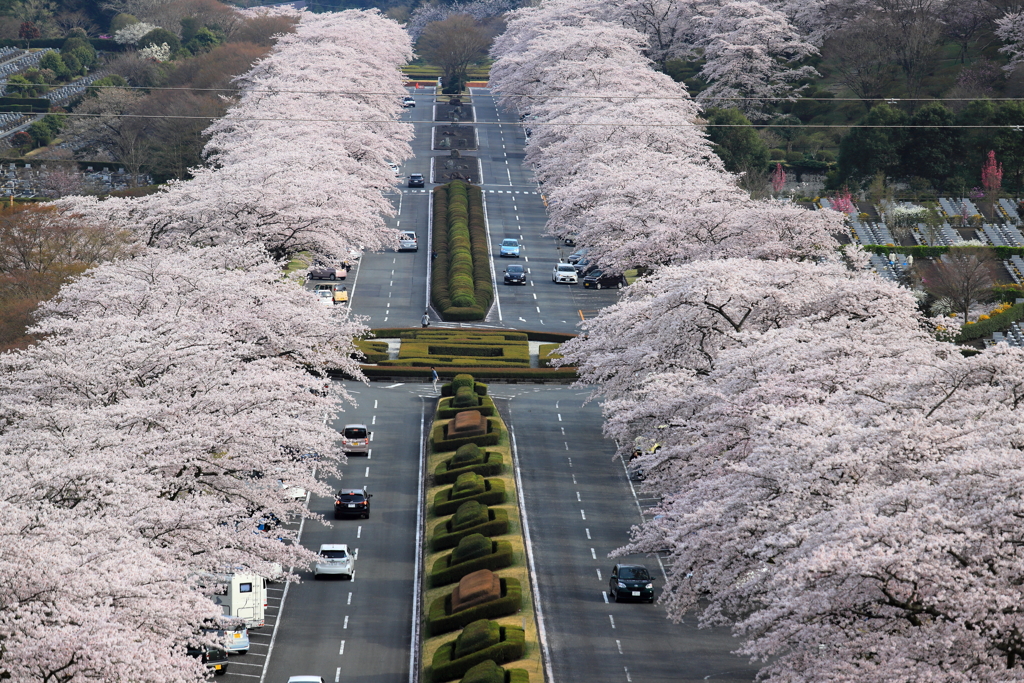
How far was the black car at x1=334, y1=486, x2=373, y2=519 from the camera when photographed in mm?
53031

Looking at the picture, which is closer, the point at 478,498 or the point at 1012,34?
the point at 478,498

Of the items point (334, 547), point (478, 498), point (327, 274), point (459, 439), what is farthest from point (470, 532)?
point (327, 274)

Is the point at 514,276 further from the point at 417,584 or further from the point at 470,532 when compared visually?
the point at 417,584

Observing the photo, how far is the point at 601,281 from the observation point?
91188mm

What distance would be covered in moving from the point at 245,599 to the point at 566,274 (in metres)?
51.9

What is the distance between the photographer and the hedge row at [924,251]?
Answer: 8831 cm

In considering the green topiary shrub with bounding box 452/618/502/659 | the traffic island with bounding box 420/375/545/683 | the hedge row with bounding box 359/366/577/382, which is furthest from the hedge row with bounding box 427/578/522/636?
the hedge row with bounding box 359/366/577/382

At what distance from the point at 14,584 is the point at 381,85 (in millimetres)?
106264

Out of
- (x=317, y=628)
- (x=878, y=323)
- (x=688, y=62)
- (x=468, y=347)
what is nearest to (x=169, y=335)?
(x=317, y=628)

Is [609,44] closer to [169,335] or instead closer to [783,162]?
[783,162]

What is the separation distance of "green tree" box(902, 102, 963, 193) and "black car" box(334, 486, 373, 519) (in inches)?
2624

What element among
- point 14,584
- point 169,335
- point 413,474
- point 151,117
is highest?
point 14,584

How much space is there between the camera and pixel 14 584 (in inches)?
1089

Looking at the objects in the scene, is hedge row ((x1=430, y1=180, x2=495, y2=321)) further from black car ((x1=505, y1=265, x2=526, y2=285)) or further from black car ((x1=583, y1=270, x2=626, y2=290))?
black car ((x1=583, y1=270, x2=626, y2=290))
